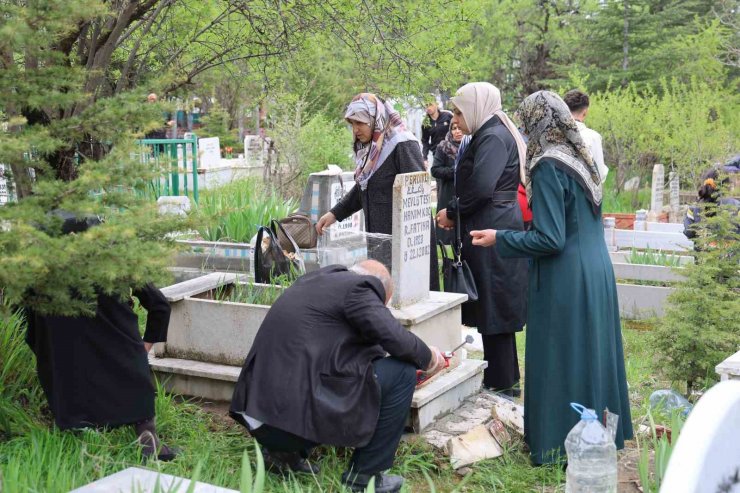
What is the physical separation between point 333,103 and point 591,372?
18014 millimetres

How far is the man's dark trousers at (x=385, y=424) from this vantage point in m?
4.10

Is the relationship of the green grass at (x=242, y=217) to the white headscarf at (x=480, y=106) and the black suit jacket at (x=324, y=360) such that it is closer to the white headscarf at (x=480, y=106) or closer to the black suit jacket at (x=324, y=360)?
the white headscarf at (x=480, y=106)

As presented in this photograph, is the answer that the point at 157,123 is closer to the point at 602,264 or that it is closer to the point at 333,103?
the point at 602,264

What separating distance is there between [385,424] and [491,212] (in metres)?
1.92

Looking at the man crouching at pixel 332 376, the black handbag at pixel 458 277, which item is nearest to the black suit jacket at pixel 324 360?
the man crouching at pixel 332 376

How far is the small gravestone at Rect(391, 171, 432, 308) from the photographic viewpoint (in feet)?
16.7

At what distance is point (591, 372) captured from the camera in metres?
4.37

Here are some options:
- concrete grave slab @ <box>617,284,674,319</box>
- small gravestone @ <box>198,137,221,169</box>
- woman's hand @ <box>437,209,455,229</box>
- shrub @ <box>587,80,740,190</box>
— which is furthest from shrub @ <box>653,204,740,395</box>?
small gravestone @ <box>198,137,221,169</box>

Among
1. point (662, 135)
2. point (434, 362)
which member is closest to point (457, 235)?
point (434, 362)

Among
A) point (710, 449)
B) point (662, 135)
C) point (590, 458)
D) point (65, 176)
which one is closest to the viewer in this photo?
point (710, 449)

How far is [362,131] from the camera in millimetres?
5887

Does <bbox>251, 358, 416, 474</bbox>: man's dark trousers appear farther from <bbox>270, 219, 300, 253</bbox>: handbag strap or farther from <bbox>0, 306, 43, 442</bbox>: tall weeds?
<bbox>270, 219, 300, 253</bbox>: handbag strap

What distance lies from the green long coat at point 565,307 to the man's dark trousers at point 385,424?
→ 73 centimetres

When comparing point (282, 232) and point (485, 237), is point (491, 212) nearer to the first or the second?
point (485, 237)
